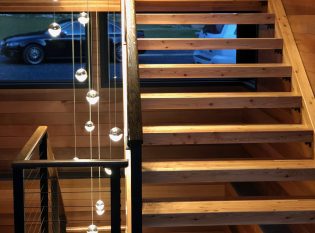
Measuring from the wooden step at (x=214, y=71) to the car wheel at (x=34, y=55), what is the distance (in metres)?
2.35

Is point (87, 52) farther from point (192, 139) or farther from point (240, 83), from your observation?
point (192, 139)

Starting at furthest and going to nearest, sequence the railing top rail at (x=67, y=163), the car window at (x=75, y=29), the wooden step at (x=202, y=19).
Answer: the car window at (x=75, y=29), the wooden step at (x=202, y=19), the railing top rail at (x=67, y=163)

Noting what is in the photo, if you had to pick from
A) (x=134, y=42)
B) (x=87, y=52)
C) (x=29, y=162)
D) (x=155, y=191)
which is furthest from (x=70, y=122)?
(x=29, y=162)

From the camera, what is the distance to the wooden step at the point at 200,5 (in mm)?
5406

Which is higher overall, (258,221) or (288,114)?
(288,114)

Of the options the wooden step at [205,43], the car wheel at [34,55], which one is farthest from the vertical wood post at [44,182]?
the car wheel at [34,55]

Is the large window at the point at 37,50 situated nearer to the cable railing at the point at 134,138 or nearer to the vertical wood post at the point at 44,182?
the vertical wood post at the point at 44,182

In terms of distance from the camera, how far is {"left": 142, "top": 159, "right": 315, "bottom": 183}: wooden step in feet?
12.3

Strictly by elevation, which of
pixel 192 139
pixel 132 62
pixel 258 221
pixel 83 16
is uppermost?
pixel 83 16

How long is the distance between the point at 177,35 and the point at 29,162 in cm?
427

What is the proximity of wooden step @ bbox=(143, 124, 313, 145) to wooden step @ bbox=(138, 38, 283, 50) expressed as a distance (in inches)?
35.0

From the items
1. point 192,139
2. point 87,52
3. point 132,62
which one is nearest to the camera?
point 132,62

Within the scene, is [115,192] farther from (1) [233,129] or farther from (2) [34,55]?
(2) [34,55]

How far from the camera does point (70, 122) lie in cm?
628
